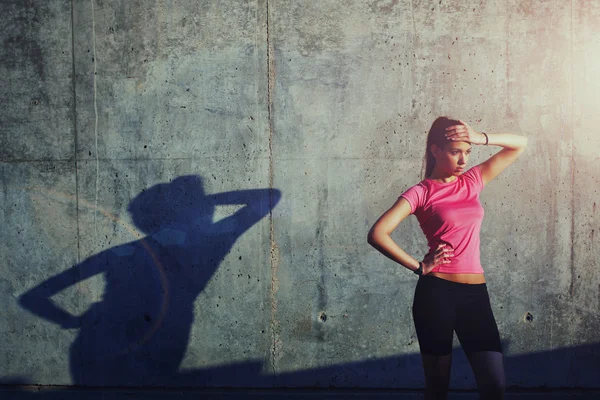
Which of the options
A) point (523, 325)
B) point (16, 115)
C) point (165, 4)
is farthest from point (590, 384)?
point (16, 115)

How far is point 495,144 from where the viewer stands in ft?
14.2

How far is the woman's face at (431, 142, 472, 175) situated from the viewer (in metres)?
4.23

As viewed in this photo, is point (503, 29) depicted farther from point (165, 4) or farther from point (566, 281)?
point (165, 4)

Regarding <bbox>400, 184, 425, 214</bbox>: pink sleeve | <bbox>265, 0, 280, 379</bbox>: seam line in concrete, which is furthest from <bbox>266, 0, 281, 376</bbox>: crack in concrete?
<bbox>400, 184, 425, 214</bbox>: pink sleeve

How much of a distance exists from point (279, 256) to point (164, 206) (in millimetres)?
1082

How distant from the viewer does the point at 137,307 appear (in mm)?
4633

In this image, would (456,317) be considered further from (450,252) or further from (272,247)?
(272,247)

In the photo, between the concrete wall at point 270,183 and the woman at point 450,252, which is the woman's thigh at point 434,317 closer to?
the woman at point 450,252

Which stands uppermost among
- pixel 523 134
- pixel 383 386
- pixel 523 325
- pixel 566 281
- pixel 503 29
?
pixel 503 29

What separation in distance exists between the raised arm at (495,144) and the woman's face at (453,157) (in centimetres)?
7

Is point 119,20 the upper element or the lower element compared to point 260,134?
upper

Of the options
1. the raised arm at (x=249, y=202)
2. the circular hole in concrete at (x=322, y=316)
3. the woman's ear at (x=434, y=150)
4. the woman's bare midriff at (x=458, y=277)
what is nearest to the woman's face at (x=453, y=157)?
the woman's ear at (x=434, y=150)

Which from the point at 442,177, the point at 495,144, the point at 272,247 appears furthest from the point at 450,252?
the point at 272,247

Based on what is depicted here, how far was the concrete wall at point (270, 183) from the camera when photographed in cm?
442
